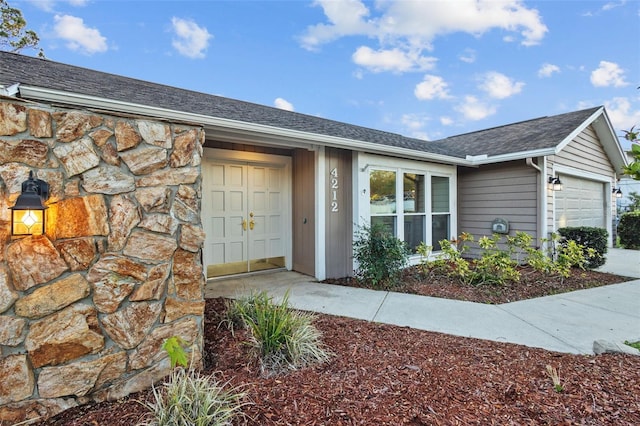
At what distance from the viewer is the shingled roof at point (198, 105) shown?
3.90 m

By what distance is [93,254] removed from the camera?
2.09m

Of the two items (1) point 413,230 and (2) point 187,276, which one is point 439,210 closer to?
(1) point 413,230

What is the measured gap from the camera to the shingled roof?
153 inches

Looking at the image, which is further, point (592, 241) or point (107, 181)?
point (592, 241)

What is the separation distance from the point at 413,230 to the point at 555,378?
463 cm

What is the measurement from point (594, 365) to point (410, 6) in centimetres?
857

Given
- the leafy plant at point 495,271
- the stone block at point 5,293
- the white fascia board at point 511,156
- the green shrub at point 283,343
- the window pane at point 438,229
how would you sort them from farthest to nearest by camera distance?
the window pane at point 438,229 < the white fascia board at point 511,156 < the leafy plant at point 495,271 < the green shrub at point 283,343 < the stone block at point 5,293

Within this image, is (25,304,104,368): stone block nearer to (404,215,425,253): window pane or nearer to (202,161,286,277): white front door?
(202,161,286,277): white front door

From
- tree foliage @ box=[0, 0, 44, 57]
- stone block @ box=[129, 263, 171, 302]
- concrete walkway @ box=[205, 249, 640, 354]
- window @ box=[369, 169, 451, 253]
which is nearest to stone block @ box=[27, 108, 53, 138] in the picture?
stone block @ box=[129, 263, 171, 302]

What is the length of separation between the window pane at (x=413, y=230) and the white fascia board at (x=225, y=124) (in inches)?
51.4

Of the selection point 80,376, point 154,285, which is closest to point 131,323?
point 154,285

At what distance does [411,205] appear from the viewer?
21.9 ft

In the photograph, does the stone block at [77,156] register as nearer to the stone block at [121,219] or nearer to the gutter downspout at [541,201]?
the stone block at [121,219]

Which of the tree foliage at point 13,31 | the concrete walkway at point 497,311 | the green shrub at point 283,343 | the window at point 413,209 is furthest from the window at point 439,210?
the tree foliage at point 13,31
